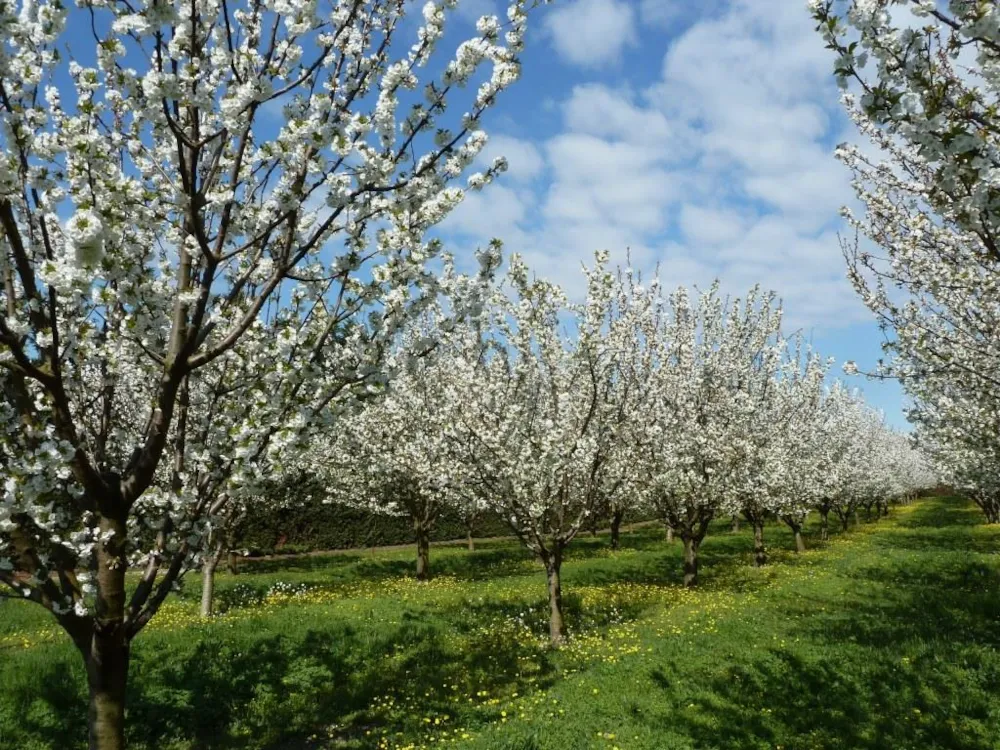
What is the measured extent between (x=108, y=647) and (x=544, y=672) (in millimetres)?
7054

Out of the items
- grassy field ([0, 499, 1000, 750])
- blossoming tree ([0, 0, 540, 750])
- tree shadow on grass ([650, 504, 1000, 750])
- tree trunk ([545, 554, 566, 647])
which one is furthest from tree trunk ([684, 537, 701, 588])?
blossoming tree ([0, 0, 540, 750])

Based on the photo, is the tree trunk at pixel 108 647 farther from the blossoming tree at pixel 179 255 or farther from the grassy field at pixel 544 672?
the grassy field at pixel 544 672

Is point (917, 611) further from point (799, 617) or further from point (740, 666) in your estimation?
point (740, 666)

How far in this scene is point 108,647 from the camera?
213 inches

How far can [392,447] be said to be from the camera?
71.4 ft

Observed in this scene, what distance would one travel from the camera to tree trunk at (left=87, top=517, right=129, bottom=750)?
529 centimetres

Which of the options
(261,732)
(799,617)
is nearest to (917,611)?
(799,617)

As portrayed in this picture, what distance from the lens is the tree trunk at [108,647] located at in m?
5.29

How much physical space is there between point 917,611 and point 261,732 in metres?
13.3

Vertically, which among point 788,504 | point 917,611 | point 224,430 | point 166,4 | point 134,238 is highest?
point 166,4

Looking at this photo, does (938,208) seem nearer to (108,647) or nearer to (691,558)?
(108,647)

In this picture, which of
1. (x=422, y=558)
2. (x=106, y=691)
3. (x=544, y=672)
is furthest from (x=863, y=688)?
(x=422, y=558)

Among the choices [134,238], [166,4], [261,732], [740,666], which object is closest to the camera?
[166,4]

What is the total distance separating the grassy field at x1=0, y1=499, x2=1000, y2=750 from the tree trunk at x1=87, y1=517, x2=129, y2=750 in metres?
3.68
